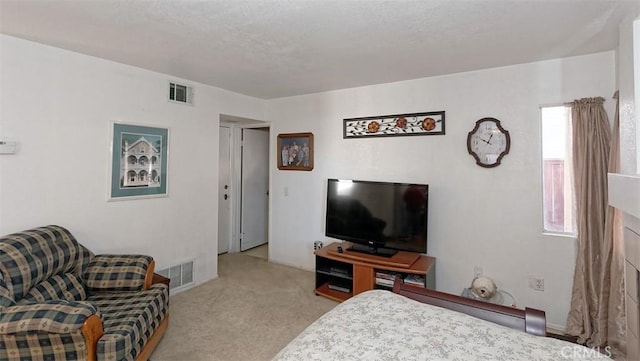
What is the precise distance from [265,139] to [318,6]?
371 centimetres

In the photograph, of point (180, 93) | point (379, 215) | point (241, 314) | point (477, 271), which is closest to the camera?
point (241, 314)

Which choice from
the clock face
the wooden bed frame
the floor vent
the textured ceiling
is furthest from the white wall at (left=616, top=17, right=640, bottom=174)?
the floor vent

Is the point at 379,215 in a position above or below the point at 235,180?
below

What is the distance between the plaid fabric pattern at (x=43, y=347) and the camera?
1.62m

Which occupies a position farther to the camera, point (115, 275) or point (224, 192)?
point (224, 192)

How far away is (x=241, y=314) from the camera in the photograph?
292cm

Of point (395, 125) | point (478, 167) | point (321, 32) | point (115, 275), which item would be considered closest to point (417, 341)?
point (321, 32)

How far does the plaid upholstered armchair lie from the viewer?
1.63 metres

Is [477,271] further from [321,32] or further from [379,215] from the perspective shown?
[321,32]

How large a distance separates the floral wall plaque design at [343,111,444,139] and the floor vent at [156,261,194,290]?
249 centimetres

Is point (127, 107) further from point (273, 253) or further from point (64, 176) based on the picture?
point (273, 253)

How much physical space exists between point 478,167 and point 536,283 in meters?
1.19

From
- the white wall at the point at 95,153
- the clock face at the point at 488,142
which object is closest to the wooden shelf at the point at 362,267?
the clock face at the point at 488,142

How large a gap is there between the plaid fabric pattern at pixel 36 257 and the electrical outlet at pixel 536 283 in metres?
3.94
